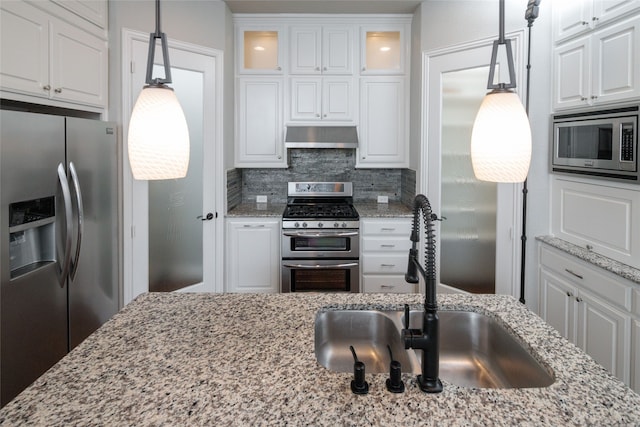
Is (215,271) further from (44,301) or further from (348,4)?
(348,4)

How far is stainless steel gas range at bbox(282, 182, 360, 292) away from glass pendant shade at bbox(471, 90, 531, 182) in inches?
96.5

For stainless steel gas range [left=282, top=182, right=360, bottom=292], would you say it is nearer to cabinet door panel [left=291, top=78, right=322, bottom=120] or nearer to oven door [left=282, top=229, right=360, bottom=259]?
oven door [left=282, top=229, right=360, bottom=259]

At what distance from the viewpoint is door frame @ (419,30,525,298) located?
113 inches

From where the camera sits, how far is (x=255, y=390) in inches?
38.6

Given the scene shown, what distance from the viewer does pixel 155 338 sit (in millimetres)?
1267

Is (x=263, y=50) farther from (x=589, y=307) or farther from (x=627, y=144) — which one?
(x=589, y=307)

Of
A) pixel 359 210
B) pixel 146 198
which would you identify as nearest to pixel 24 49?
pixel 146 198

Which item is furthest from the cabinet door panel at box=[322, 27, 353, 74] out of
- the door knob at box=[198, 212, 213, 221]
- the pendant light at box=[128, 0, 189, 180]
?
the pendant light at box=[128, 0, 189, 180]

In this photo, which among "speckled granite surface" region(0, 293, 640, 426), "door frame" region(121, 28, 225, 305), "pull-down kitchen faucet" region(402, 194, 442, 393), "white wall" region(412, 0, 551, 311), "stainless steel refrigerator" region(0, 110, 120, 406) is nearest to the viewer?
"speckled granite surface" region(0, 293, 640, 426)

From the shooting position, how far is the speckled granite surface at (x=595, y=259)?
6.43 feet

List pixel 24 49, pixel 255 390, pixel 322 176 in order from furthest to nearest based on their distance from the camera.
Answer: pixel 322 176, pixel 24 49, pixel 255 390

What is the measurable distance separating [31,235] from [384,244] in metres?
2.54

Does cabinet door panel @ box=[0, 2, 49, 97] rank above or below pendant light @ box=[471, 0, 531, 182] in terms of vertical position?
above

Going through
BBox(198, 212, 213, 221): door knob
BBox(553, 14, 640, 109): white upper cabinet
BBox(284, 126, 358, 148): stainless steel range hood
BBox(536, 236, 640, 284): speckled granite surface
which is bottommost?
BBox(536, 236, 640, 284): speckled granite surface
